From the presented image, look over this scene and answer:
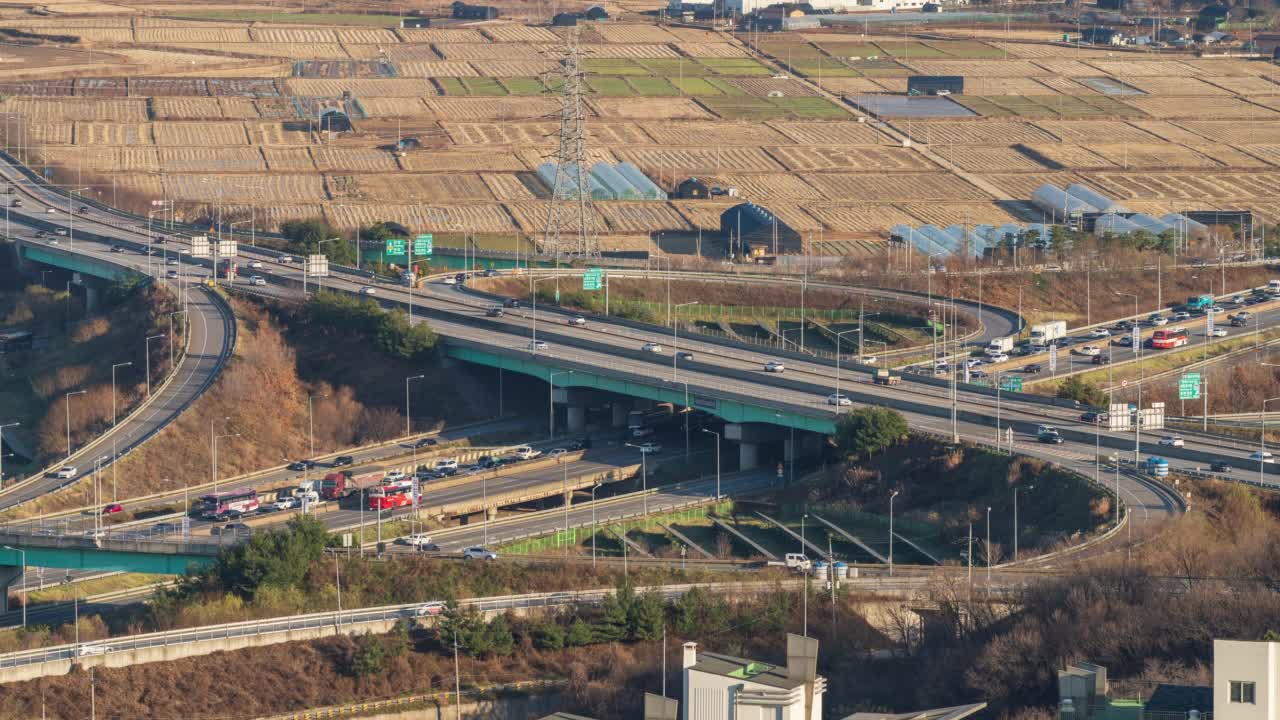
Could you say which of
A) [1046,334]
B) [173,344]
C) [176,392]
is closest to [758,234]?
[1046,334]

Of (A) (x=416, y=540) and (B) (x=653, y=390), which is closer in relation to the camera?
(A) (x=416, y=540)

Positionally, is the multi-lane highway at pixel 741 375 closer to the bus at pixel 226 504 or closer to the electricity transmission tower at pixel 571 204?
the electricity transmission tower at pixel 571 204

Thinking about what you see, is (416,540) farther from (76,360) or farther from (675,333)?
(76,360)

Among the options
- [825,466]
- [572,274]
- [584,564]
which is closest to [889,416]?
[825,466]

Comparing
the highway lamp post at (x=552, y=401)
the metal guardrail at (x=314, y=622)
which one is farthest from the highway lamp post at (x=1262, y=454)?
the highway lamp post at (x=552, y=401)

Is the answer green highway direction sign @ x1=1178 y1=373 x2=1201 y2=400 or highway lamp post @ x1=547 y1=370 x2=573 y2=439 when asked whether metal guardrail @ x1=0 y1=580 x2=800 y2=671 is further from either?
green highway direction sign @ x1=1178 y1=373 x2=1201 y2=400

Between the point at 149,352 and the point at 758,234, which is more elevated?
the point at 758,234

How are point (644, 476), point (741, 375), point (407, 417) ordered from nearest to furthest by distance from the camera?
point (644, 476), point (741, 375), point (407, 417)

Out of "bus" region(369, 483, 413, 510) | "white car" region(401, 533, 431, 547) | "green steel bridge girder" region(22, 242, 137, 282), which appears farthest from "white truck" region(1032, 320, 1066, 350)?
"green steel bridge girder" region(22, 242, 137, 282)
